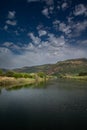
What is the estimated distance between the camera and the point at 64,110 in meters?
39.4

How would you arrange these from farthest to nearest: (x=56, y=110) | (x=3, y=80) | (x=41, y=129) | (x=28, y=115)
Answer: (x=3, y=80) < (x=56, y=110) < (x=28, y=115) < (x=41, y=129)

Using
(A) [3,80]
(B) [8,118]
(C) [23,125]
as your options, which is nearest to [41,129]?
(C) [23,125]

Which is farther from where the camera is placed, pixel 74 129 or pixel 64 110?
pixel 64 110

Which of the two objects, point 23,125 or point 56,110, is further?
point 56,110

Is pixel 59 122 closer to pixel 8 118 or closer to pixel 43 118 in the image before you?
pixel 43 118

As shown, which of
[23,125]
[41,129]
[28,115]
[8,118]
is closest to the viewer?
[41,129]

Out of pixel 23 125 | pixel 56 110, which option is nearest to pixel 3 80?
pixel 56 110

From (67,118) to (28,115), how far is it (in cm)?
749

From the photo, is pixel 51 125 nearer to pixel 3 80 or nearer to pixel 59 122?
pixel 59 122

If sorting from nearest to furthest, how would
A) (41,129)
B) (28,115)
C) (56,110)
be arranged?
(41,129) → (28,115) → (56,110)

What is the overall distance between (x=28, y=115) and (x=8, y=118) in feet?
13.5

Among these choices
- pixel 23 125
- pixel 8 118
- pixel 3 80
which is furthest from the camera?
pixel 3 80

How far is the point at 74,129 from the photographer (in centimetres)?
2744

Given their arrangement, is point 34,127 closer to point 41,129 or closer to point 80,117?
point 41,129
